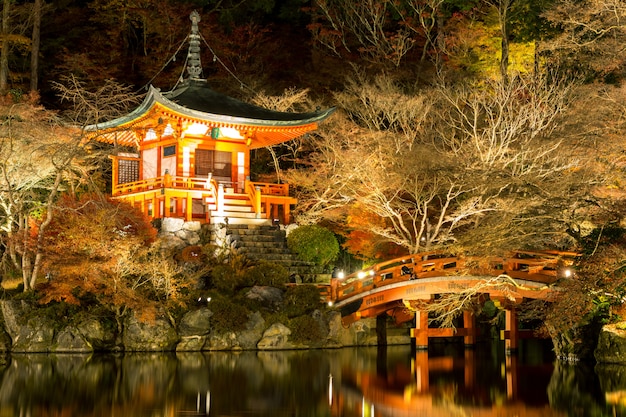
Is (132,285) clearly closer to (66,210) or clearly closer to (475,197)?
(66,210)

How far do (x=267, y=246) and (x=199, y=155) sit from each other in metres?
4.06

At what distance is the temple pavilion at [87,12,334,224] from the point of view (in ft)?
81.0

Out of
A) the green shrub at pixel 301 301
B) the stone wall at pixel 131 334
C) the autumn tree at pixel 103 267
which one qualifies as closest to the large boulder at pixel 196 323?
the stone wall at pixel 131 334

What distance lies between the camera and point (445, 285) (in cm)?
1958

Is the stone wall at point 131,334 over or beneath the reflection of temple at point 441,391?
over

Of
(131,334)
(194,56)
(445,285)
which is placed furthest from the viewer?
(194,56)

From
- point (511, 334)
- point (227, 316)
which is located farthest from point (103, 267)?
point (511, 334)

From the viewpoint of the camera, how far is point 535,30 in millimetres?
28297

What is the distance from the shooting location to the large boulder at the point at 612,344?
17.4 metres

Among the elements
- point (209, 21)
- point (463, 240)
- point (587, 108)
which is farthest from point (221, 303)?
point (209, 21)

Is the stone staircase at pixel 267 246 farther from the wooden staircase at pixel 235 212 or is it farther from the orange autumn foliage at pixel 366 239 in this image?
the orange autumn foliage at pixel 366 239

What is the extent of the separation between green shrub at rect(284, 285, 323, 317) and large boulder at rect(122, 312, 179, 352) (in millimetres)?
2701

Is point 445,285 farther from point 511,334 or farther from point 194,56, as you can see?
point 194,56

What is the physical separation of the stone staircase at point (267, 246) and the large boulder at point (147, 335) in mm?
3757
